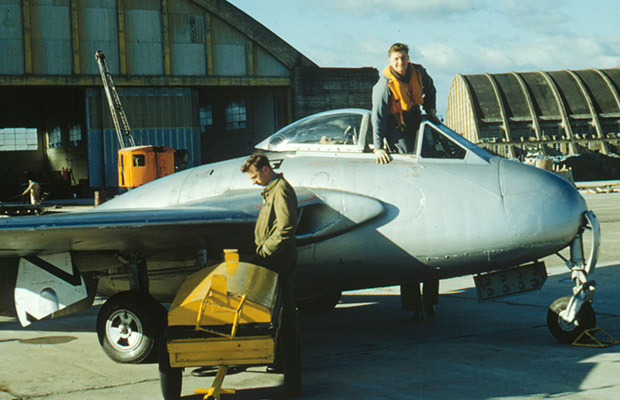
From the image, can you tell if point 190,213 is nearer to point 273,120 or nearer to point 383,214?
point 383,214

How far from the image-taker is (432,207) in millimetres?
7578

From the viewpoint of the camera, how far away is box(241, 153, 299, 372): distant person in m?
6.28

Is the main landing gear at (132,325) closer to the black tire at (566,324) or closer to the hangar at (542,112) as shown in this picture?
the black tire at (566,324)

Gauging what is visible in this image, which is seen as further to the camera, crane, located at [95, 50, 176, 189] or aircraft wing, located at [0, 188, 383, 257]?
crane, located at [95, 50, 176, 189]

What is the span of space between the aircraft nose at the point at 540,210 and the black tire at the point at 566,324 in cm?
74

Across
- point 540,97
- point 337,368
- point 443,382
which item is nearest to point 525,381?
point 443,382

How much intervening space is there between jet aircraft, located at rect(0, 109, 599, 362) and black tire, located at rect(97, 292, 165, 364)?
11mm

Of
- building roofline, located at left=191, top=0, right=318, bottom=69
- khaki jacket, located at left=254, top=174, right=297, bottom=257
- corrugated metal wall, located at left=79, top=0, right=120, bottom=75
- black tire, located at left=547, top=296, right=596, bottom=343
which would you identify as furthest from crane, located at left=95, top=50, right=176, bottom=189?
khaki jacket, located at left=254, top=174, right=297, bottom=257

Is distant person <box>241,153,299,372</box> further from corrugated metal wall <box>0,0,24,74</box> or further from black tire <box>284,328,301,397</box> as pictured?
corrugated metal wall <box>0,0,24,74</box>


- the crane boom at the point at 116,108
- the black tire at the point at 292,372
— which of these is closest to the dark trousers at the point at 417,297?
the black tire at the point at 292,372

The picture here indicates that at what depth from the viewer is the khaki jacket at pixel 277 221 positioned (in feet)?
20.6

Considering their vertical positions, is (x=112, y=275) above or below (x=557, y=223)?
below

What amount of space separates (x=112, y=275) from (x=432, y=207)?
3941 millimetres

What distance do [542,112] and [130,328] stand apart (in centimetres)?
7108
